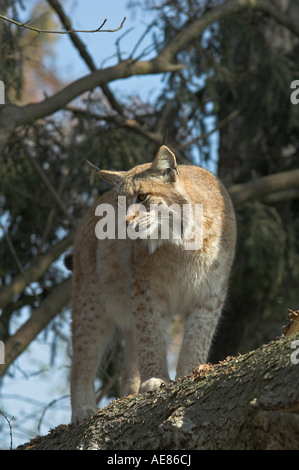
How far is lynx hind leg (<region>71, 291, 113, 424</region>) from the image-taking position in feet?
16.0

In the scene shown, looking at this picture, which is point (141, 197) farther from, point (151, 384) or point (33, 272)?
point (33, 272)

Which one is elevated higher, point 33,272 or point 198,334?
point 33,272

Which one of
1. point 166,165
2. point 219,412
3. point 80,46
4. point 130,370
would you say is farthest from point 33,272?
point 219,412

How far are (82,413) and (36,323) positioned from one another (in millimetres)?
2146

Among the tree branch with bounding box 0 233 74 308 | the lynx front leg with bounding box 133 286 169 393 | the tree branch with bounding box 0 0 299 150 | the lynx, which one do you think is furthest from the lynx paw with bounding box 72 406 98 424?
the tree branch with bounding box 0 0 299 150

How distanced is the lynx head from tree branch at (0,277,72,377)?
2.36 m

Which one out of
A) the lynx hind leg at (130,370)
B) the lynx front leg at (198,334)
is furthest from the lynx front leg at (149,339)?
the lynx hind leg at (130,370)

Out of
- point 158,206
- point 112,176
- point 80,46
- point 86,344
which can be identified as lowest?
point 86,344

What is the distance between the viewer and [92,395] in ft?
16.0

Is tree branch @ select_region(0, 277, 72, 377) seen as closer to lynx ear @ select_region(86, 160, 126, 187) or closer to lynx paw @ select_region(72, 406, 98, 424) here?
lynx paw @ select_region(72, 406, 98, 424)

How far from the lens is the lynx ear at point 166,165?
4.54 meters

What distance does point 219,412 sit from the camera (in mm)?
2945

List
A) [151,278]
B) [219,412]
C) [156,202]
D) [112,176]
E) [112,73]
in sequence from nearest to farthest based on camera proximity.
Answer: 1. [219,412]
2. [156,202]
3. [151,278]
4. [112,176]
5. [112,73]

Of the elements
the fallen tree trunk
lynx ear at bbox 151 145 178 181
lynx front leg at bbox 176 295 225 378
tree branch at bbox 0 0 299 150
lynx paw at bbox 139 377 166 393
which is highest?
tree branch at bbox 0 0 299 150
